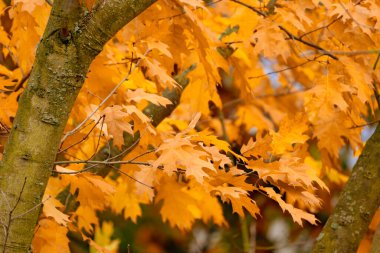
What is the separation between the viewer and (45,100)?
2096 mm

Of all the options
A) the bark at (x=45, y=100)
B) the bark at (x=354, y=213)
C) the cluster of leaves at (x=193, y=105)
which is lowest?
the bark at (x=354, y=213)

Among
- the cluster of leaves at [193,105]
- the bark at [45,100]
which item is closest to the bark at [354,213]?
the cluster of leaves at [193,105]

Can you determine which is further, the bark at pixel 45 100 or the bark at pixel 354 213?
the bark at pixel 354 213

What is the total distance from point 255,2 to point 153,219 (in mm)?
4267

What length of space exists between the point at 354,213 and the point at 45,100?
1.69 meters

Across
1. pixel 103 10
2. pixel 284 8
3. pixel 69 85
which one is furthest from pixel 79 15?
pixel 284 8

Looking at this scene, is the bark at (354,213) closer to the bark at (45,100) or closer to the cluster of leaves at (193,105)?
the cluster of leaves at (193,105)

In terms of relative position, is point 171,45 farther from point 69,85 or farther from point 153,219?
point 153,219

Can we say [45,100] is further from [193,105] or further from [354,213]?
[193,105]

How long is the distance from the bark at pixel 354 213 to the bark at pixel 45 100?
155cm

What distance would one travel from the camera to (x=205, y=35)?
2.98 metres

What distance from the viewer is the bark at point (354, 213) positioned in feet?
10.1

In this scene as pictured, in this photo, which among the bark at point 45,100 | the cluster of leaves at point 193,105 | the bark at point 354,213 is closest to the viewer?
the bark at point 45,100

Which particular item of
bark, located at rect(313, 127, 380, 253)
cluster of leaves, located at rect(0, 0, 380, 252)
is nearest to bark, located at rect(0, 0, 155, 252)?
cluster of leaves, located at rect(0, 0, 380, 252)
